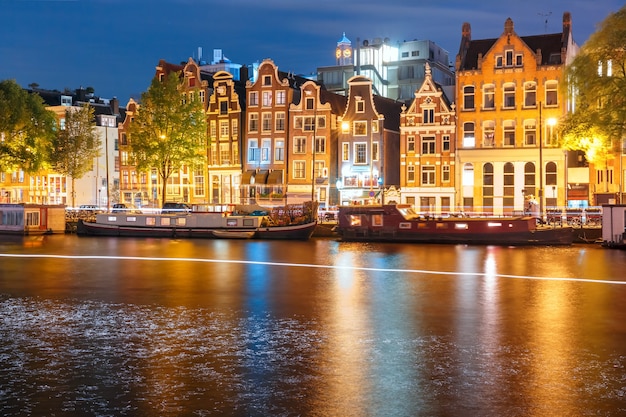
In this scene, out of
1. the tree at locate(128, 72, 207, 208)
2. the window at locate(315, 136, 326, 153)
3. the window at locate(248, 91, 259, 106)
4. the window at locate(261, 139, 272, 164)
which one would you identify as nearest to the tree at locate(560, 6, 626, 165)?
the window at locate(315, 136, 326, 153)

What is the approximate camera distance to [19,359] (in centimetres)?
1548

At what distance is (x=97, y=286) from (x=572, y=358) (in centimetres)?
1743

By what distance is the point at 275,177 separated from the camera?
259 ft

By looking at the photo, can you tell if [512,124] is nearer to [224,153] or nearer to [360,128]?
[360,128]

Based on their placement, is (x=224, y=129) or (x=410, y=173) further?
(x=224, y=129)

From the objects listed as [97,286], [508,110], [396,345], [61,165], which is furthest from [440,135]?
[396,345]

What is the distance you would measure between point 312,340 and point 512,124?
2186 inches

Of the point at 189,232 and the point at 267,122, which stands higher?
the point at 267,122

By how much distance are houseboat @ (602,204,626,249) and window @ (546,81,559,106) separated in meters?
23.6

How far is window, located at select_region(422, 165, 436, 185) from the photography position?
236ft

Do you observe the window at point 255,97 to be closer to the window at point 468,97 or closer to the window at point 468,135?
the window at point 468,97

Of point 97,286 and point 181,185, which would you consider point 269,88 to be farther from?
point 97,286

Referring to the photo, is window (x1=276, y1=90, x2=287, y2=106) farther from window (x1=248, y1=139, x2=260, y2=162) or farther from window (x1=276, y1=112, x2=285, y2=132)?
window (x1=248, y1=139, x2=260, y2=162)

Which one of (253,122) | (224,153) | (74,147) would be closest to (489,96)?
(253,122)
